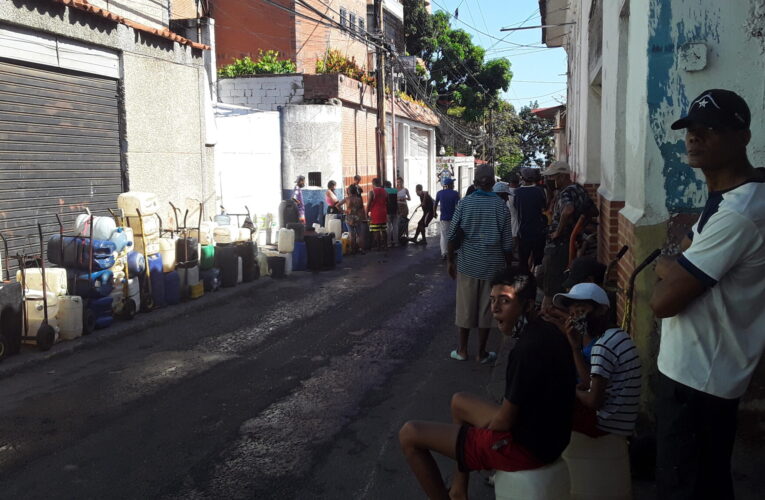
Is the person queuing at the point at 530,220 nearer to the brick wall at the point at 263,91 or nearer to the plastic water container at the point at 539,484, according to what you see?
the plastic water container at the point at 539,484

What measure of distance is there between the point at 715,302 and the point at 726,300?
4cm

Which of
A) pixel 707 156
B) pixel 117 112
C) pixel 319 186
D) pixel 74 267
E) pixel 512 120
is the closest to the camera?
pixel 707 156

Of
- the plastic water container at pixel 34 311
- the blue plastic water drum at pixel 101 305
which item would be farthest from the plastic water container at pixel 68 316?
the blue plastic water drum at pixel 101 305

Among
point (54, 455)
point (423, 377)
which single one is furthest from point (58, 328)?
point (423, 377)

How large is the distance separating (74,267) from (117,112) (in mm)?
5114

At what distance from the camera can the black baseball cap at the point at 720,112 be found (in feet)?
9.88

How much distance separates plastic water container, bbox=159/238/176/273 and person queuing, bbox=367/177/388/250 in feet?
24.9

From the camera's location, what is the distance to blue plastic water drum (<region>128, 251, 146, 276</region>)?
34.0 ft

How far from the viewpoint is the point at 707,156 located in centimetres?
307

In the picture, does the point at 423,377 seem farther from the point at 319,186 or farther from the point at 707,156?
the point at 319,186

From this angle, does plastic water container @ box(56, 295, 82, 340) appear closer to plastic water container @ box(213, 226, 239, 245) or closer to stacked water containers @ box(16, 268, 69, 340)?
stacked water containers @ box(16, 268, 69, 340)

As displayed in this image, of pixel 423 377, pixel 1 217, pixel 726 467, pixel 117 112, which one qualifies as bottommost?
pixel 423 377

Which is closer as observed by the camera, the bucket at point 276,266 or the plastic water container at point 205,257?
the plastic water container at point 205,257

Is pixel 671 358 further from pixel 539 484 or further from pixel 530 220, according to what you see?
pixel 530 220
